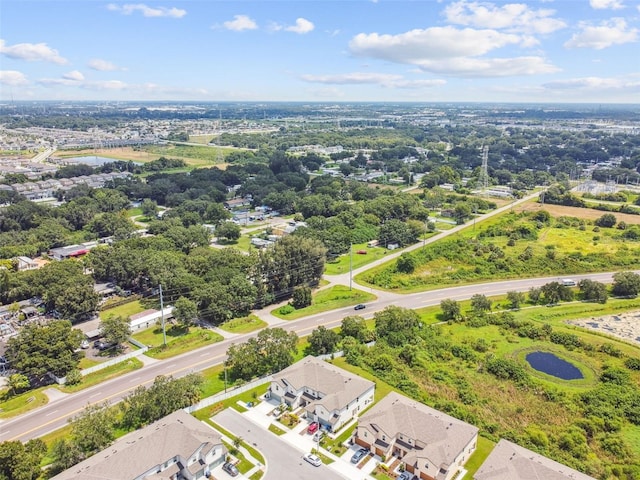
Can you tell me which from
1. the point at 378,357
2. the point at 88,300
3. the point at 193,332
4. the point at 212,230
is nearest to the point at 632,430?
the point at 378,357

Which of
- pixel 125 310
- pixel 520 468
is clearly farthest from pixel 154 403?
pixel 520 468

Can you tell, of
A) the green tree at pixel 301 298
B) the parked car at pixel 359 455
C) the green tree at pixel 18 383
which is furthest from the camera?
the green tree at pixel 301 298

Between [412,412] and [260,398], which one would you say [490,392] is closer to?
[412,412]

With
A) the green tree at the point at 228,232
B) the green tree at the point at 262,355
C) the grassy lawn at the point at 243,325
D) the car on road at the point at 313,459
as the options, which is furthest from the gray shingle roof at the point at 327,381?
the green tree at the point at 228,232

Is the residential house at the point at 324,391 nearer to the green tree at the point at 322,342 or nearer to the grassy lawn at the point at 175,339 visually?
the green tree at the point at 322,342

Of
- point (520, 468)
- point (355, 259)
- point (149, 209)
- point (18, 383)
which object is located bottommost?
A: point (18, 383)

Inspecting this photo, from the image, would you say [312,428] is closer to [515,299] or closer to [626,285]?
[515,299]

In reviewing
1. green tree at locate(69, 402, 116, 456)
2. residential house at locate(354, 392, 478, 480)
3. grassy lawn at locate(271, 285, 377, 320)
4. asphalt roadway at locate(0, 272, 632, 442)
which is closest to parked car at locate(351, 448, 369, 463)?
residential house at locate(354, 392, 478, 480)
